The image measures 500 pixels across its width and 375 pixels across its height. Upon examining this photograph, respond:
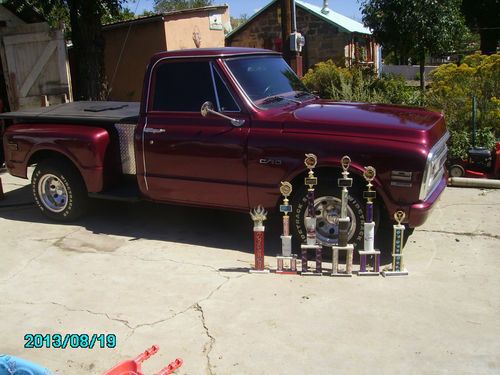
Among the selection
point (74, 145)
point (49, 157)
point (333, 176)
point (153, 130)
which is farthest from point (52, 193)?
point (333, 176)

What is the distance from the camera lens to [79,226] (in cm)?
641

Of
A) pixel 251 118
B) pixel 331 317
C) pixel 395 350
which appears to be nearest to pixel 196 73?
pixel 251 118

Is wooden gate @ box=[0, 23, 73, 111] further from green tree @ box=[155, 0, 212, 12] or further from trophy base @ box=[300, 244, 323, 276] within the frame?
green tree @ box=[155, 0, 212, 12]

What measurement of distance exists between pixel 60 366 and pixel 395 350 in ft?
7.33

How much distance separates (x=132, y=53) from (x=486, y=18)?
2342 centimetres

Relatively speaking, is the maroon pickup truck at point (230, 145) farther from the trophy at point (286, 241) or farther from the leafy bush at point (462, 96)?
the leafy bush at point (462, 96)

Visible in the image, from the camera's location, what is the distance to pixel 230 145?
17.2ft

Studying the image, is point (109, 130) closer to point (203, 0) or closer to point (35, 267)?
point (35, 267)

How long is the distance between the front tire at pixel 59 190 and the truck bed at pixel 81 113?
1.78ft

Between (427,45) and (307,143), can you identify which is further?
(427,45)

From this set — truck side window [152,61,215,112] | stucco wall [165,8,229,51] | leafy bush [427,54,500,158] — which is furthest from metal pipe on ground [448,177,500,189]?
stucco wall [165,8,229,51]

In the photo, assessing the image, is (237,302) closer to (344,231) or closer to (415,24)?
(344,231)

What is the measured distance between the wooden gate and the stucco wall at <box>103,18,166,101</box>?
2.99 meters

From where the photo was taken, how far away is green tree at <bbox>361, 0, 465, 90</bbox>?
13.6m
